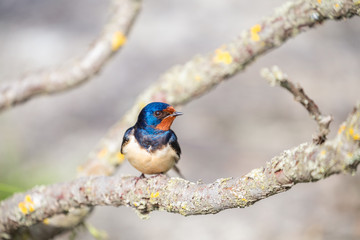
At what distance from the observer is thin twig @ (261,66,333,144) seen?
1585 mm

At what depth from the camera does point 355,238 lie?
5.73 metres

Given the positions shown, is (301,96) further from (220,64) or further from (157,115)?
(220,64)

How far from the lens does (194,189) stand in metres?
2.13

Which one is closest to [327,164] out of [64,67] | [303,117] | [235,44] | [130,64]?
[235,44]

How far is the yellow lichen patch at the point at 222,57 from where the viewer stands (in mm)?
3379

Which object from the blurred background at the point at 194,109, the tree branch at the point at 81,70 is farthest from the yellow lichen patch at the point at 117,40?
the blurred background at the point at 194,109

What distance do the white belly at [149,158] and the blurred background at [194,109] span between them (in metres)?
1.42

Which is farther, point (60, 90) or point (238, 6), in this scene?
point (238, 6)

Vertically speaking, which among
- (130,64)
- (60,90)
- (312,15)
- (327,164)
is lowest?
(327,164)

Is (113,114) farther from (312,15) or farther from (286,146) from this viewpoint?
(312,15)

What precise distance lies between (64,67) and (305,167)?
110 inches

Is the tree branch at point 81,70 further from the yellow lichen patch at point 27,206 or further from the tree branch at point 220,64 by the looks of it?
the yellow lichen patch at point 27,206

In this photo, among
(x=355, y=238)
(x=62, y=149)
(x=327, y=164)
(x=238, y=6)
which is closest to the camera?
(x=327, y=164)

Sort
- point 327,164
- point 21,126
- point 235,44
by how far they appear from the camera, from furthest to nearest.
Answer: point 21,126 < point 235,44 < point 327,164
